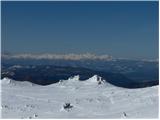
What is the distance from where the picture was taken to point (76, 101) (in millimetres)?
21672

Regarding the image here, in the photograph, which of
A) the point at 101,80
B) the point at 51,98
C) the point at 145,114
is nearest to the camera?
the point at 145,114

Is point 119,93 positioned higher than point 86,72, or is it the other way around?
point 86,72

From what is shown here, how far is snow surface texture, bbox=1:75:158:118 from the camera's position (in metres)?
18.8

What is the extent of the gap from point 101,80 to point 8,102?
7768 millimetres

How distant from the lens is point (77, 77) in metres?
28.8

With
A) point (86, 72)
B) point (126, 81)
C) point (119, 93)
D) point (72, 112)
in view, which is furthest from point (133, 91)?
point (86, 72)

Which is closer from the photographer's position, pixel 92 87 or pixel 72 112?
pixel 72 112

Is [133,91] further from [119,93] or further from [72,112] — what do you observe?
[72,112]

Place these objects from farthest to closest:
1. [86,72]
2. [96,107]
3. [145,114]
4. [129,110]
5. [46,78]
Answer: [46,78] < [86,72] < [96,107] < [129,110] < [145,114]

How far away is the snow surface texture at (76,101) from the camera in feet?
61.8

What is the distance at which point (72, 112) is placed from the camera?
1984 cm

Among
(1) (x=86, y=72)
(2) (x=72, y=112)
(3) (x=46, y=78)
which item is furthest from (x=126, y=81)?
(2) (x=72, y=112)

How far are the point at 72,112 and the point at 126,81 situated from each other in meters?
20.1

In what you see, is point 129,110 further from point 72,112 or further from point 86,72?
point 86,72
